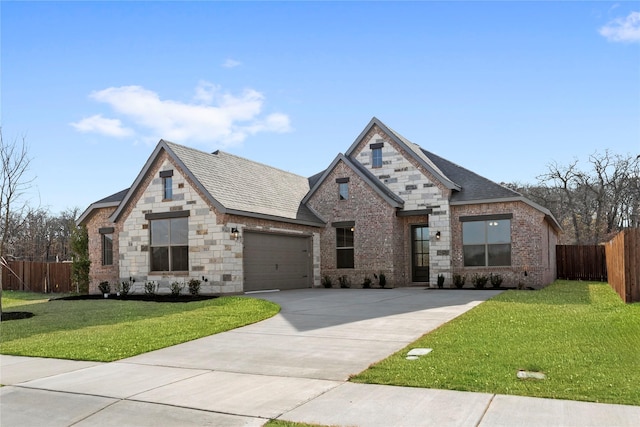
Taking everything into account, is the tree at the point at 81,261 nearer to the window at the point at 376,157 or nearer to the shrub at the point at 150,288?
the shrub at the point at 150,288

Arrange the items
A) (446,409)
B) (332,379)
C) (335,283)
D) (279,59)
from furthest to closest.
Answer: (335,283)
(279,59)
(332,379)
(446,409)

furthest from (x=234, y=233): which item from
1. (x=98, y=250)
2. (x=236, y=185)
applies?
(x=98, y=250)

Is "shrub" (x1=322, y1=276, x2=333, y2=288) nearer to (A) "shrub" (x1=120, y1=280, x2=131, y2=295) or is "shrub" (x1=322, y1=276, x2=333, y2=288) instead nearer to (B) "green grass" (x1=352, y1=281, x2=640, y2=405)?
(A) "shrub" (x1=120, y1=280, x2=131, y2=295)

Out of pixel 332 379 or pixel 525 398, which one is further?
pixel 332 379

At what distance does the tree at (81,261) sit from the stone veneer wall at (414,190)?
531 inches

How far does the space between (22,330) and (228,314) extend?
4661mm

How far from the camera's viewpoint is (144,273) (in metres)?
20.6

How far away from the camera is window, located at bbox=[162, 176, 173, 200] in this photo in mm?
20250

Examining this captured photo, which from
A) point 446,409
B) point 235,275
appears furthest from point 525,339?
point 235,275

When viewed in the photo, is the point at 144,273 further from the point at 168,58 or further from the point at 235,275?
the point at 168,58

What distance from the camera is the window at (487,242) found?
21.4 m

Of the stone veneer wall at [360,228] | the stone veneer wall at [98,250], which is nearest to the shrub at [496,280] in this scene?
the stone veneer wall at [360,228]

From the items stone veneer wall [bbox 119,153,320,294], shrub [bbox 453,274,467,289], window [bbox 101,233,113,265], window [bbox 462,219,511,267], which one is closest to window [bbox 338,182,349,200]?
stone veneer wall [bbox 119,153,320,294]

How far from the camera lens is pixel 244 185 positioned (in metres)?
21.9
